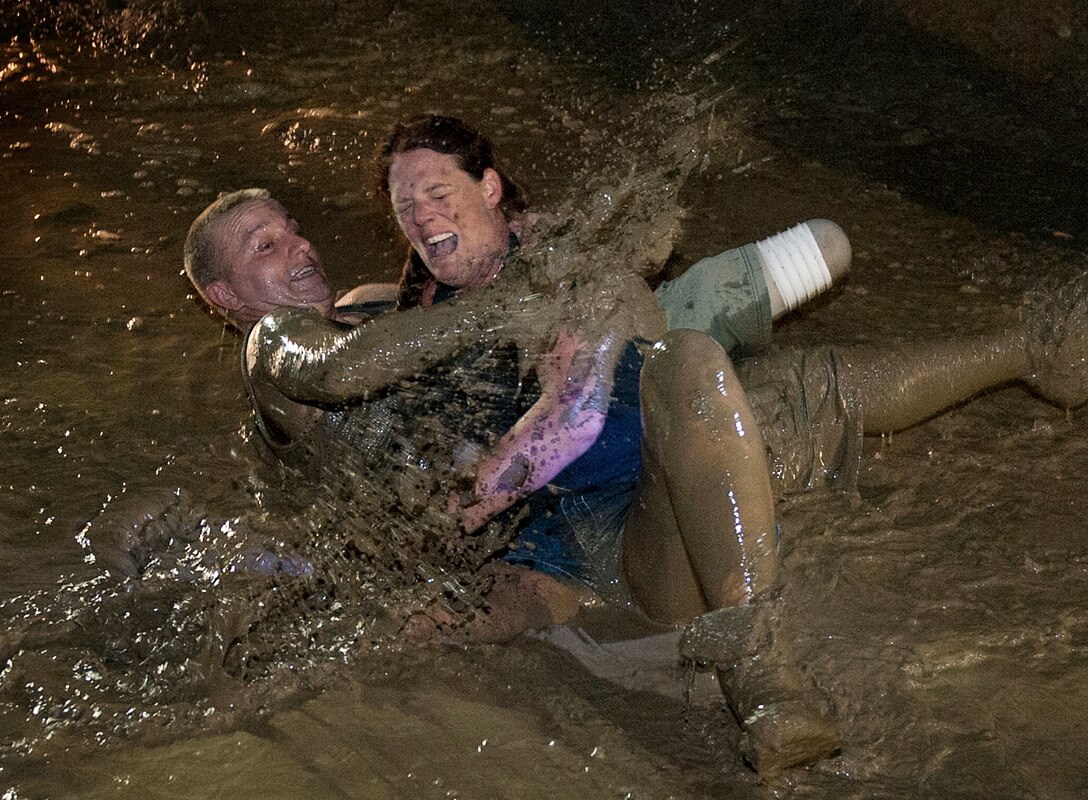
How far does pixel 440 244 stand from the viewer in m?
3.50

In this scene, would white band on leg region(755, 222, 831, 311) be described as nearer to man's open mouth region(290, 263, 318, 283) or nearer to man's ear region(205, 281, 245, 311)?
man's open mouth region(290, 263, 318, 283)

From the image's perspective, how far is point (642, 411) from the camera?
288 cm

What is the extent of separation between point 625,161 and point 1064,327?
236 centimetres

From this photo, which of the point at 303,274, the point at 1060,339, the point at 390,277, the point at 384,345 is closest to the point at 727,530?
the point at 384,345

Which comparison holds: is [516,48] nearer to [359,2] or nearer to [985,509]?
[359,2]

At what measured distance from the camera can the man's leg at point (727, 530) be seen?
99.3 inches

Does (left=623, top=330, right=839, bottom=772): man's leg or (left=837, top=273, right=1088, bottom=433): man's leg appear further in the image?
(left=837, top=273, right=1088, bottom=433): man's leg

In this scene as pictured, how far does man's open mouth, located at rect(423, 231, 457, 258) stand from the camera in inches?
137

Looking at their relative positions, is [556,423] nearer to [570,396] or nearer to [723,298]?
[570,396]

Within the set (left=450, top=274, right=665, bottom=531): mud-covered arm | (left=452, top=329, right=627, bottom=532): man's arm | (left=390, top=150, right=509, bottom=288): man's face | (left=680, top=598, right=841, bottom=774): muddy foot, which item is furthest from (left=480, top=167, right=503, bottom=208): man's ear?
(left=680, top=598, right=841, bottom=774): muddy foot

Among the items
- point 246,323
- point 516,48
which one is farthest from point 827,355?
point 516,48

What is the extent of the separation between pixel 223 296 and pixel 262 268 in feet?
0.62

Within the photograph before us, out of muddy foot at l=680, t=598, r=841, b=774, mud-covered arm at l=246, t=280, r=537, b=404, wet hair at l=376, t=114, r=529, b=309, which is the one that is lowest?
muddy foot at l=680, t=598, r=841, b=774

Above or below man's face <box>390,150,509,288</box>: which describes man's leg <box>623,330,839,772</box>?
below
